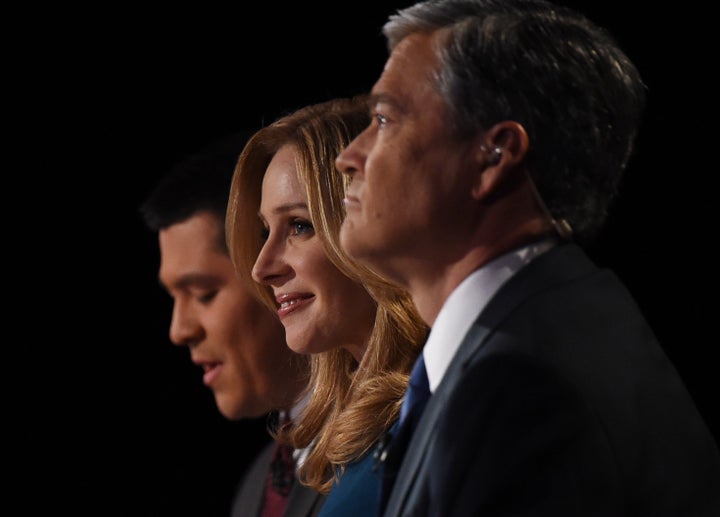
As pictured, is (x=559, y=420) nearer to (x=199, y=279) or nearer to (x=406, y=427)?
(x=406, y=427)

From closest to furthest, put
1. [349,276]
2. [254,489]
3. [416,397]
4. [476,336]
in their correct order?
1. [476,336]
2. [416,397]
3. [349,276]
4. [254,489]

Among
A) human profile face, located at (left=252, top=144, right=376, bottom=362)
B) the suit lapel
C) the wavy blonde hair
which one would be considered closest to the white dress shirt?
the suit lapel

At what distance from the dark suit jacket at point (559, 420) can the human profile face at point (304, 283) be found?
703mm

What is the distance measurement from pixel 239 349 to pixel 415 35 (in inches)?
53.8

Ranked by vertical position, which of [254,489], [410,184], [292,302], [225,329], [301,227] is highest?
[410,184]

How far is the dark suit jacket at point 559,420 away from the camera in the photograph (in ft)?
3.64

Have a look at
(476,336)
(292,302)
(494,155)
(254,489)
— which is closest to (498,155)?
(494,155)

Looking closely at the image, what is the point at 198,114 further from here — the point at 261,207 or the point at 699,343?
the point at 699,343

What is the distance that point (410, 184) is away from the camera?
4.33 feet

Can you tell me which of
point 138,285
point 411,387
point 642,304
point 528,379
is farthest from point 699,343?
point 138,285

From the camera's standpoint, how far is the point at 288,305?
78.9 inches

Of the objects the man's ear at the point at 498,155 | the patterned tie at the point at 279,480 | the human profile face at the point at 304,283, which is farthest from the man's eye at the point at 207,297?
the man's ear at the point at 498,155

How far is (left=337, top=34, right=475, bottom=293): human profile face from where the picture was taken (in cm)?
131

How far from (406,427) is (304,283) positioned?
70cm
